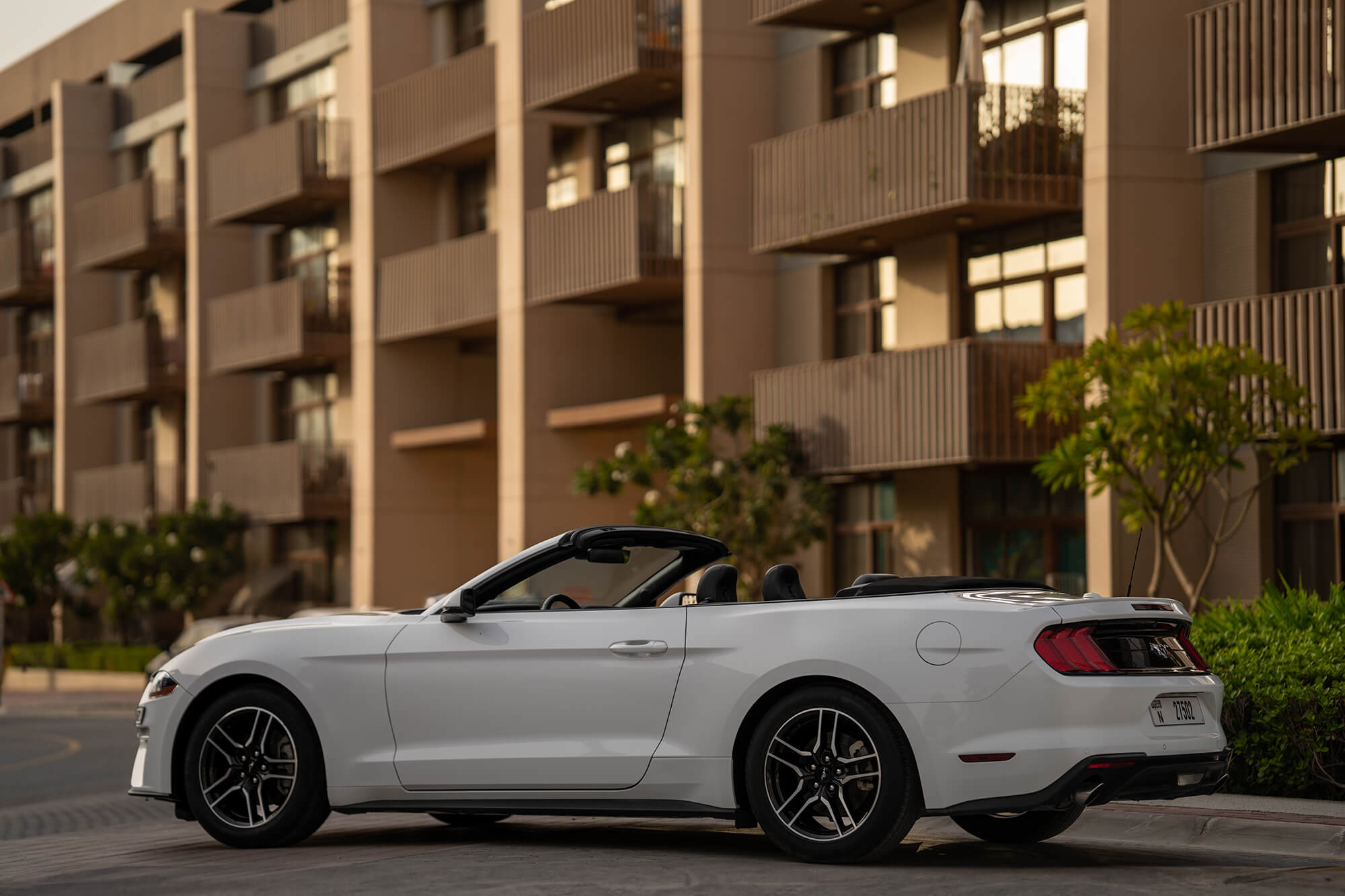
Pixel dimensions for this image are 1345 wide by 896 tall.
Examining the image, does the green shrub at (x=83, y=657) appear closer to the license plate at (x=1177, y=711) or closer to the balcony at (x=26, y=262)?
the balcony at (x=26, y=262)

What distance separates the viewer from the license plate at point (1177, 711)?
8141mm

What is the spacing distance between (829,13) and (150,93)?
1032 inches

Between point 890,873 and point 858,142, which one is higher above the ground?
point 858,142

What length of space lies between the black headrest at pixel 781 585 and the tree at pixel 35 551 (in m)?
37.2

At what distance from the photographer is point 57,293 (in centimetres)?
4859

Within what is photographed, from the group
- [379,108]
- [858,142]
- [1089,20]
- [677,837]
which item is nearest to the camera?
[677,837]

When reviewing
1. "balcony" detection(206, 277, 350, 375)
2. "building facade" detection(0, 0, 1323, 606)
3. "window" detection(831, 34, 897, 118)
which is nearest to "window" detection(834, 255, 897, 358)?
"building facade" detection(0, 0, 1323, 606)

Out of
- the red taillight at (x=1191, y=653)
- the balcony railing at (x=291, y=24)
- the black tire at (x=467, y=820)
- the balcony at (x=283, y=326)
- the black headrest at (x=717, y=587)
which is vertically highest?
the balcony railing at (x=291, y=24)

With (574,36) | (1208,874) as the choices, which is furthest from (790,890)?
(574,36)

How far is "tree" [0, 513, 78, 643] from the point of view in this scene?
145 ft

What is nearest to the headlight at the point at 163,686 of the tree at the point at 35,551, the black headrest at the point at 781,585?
the black headrest at the point at 781,585

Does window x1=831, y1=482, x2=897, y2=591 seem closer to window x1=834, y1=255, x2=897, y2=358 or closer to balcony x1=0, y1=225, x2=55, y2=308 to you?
window x1=834, y1=255, x2=897, y2=358

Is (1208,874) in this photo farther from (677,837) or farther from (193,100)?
(193,100)

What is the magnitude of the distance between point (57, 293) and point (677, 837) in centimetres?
4170
